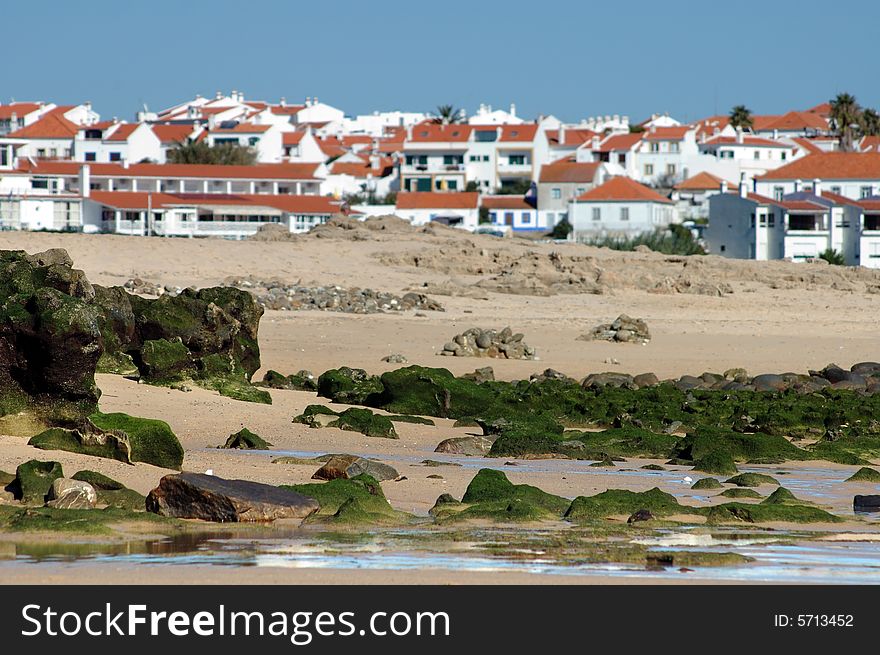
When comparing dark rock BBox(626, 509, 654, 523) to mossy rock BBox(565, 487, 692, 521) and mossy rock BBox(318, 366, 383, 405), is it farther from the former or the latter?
mossy rock BBox(318, 366, 383, 405)

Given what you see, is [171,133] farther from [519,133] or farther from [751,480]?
[751,480]

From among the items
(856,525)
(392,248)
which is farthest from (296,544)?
(392,248)

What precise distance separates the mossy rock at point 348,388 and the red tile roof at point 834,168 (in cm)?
6286

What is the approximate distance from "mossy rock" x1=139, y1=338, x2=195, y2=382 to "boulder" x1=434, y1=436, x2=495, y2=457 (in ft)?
12.0

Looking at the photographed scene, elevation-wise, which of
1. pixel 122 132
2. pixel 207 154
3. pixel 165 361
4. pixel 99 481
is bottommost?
pixel 99 481

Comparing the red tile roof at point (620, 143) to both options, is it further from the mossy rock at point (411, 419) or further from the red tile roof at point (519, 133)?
the mossy rock at point (411, 419)

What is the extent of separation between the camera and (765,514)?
31.4 feet

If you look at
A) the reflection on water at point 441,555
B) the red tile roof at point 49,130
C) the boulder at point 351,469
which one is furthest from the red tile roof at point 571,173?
the reflection on water at point 441,555

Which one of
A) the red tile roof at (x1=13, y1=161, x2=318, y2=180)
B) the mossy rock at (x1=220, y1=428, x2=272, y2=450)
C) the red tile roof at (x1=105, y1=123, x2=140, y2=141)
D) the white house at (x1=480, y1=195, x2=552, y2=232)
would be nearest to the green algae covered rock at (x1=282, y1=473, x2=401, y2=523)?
the mossy rock at (x1=220, y1=428, x2=272, y2=450)

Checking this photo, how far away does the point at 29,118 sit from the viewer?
115250 mm

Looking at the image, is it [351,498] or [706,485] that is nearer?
[351,498]

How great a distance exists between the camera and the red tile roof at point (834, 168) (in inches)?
2972

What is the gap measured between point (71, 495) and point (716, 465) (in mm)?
5937

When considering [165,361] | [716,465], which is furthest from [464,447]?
[165,361]
